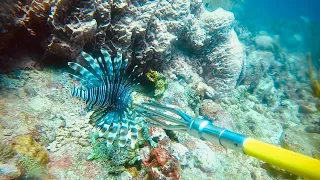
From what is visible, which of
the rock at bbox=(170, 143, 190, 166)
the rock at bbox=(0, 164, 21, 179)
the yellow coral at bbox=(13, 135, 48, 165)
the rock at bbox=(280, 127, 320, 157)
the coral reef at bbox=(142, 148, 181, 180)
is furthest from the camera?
the rock at bbox=(280, 127, 320, 157)

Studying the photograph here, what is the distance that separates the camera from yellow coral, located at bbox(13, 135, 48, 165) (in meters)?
2.25

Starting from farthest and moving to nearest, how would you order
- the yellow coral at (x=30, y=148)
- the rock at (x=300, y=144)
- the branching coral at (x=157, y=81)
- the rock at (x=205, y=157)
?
1. the rock at (x=300, y=144)
2. the branching coral at (x=157, y=81)
3. the rock at (x=205, y=157)
4. the yellow coral at (x=30, y=148)

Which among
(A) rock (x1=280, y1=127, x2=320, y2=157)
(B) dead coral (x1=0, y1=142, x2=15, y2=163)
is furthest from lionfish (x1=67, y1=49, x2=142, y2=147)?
(A) rock (x1=280, y1=127, x2=320, y2=157)

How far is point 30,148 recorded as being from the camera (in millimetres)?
2334

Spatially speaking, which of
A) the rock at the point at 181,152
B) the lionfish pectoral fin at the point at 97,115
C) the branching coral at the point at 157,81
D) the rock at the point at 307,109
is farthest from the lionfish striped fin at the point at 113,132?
the rock at the point at 307,109

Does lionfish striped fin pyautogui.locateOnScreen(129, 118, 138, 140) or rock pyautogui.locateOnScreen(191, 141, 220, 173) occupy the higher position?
lionfish striped fin pyautogui.locateOnScreen(129, 118, 138, 140)

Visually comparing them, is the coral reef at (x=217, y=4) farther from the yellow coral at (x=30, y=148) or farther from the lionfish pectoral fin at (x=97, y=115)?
the yellow coral at (x=30, y=148)

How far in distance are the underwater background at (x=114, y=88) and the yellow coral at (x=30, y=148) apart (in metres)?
0.01

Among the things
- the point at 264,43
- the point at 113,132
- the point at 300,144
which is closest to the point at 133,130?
the point at 113,132

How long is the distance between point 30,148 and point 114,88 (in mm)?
1126

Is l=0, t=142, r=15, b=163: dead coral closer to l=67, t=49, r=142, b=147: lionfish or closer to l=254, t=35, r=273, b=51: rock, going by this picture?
l=67, t=49, r=142, b=147: lionfish

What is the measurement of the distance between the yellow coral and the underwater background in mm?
11

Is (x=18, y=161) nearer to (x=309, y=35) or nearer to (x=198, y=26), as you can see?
(x=198, y=26)

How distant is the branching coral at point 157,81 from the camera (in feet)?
13.6
